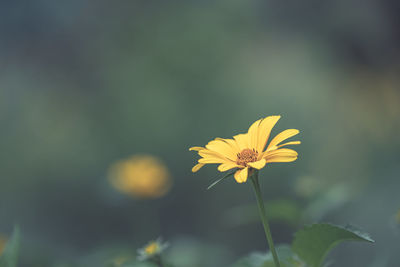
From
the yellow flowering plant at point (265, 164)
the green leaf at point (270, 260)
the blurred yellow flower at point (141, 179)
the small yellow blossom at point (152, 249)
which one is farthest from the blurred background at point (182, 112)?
the yellow flowering plant at point (265, 164)

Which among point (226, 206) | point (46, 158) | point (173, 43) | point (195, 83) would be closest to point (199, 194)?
point (226, 206)

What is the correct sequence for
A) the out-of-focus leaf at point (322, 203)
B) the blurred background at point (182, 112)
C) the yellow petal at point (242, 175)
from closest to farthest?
the yellow petal at point (242, 175)
the out-of-focus leaf at point (322, 203)
the blurred background at point (182, 112)

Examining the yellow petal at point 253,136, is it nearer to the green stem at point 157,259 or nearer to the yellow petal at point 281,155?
the yellow petal at point 281,155

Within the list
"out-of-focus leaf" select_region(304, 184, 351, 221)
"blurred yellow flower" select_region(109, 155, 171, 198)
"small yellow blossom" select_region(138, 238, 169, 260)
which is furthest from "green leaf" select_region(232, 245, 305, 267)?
"blurred yellow flower" select_region(109, 155, 171, 198)

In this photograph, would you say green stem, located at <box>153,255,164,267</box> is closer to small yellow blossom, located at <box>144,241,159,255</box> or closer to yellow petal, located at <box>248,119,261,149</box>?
small yellow blossom, located at <box>144,241,159,255</box>

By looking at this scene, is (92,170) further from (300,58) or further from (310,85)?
(300,58)
